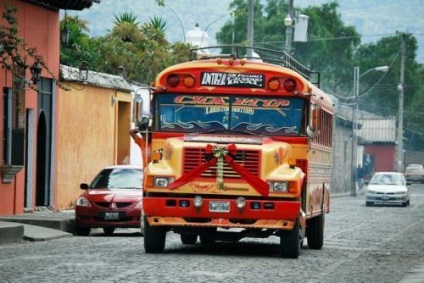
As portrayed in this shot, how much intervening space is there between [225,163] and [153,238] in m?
1.76

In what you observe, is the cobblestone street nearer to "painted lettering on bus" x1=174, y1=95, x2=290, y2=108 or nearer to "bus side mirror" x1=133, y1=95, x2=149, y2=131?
"bus side mirror" x1=133, y1=95, x2=149, y2=131

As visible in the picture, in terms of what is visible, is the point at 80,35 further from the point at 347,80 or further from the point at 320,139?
the point at 347,80

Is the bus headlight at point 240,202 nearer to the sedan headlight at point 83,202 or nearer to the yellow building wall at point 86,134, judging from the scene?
the sedan headlight at point 83,202

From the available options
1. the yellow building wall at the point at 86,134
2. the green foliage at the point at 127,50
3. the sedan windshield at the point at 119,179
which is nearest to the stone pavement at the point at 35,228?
the sedan windshield at the point at 119,179

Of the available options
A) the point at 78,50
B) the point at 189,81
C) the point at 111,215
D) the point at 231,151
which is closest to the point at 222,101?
the point at 189,81

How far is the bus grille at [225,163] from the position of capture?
72.0 feet

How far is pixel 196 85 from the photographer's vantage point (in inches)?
912

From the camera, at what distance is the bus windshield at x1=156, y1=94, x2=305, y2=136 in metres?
23.0

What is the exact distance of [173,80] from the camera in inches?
914

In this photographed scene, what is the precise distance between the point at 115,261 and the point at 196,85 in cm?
386

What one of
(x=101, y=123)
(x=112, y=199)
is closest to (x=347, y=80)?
(x=101, y=123)

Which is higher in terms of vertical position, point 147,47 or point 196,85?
point 147,47

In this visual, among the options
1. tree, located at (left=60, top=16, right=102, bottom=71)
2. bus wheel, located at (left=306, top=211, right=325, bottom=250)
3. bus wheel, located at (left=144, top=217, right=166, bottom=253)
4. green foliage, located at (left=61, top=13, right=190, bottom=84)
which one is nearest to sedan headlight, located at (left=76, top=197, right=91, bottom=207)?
bus wheel, located at (left=306, top=211, right=325, bottom=250)

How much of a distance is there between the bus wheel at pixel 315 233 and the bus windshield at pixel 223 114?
339 cm
